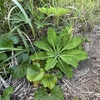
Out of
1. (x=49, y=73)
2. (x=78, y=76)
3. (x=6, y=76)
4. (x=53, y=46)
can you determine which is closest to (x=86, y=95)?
(x=78, y=76)

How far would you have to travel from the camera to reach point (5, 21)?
4.53 ft

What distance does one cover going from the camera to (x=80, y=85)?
1.26 metres

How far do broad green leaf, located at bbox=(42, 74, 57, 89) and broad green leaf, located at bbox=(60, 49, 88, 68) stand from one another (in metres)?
0.13

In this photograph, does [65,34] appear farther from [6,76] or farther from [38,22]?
[6,76]

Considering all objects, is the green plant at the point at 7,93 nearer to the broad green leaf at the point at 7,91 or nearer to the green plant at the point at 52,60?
the broad green leaf at the point at 7,91

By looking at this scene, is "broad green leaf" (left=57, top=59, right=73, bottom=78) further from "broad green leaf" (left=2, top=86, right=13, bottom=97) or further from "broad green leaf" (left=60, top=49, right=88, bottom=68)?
"broad green leaf" (left=2, top=86, right=13, bottom=97)

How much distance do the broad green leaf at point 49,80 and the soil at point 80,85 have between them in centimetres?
11

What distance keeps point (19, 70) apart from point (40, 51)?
8.0 inches

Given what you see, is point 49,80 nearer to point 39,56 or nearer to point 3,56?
point 39,56

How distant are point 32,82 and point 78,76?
0.31m

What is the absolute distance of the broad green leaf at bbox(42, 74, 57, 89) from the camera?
1.16 meters

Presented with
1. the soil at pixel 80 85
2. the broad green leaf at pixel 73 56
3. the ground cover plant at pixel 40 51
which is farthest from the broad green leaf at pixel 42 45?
the soil at pixel 80 85

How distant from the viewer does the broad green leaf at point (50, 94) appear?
115cm

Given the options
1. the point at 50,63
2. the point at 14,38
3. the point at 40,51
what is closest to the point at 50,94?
the point at 50,63
